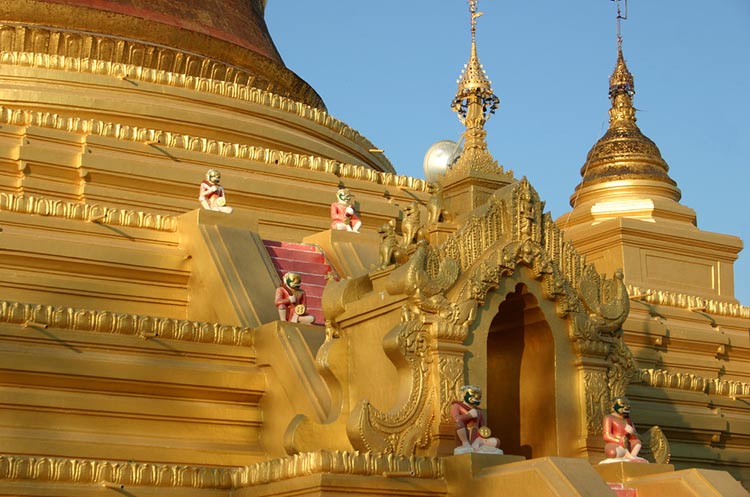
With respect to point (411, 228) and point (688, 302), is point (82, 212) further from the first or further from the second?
point (688, 302)

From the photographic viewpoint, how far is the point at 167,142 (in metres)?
18.9

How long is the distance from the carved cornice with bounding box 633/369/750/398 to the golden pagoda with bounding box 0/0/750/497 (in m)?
0.04

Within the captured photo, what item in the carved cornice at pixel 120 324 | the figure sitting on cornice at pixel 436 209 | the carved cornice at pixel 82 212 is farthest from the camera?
the carved cornice at pixel 82 212

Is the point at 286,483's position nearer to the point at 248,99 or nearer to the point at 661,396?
the point at 661,396

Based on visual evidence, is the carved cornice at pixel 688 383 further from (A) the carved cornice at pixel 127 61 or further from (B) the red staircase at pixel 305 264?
(A) the carved cornice at pixel 127 61

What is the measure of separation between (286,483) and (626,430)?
2978 millimetres

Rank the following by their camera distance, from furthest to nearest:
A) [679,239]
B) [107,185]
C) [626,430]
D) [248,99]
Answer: [679,239], [248,99], [107,185], [626,430]

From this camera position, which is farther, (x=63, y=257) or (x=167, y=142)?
(x=167, y=142)

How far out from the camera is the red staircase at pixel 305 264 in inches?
617

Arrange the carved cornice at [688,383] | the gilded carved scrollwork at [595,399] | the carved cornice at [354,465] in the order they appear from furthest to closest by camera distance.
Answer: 1. the carved cornice at [688,383]
2. the gilded carved scrollwork at [595,399]
3. the carved cornice at [354,465]

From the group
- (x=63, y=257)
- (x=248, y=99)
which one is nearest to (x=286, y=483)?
(x=63, y=257)

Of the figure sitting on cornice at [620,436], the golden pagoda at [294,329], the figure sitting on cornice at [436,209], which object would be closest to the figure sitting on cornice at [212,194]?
the golden pagoda at [294,329]

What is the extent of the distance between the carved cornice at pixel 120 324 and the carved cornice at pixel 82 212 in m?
2.68

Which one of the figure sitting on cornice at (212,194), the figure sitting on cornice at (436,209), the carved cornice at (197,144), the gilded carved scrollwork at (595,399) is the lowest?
the gilded carved scrollwork at (595,399)
